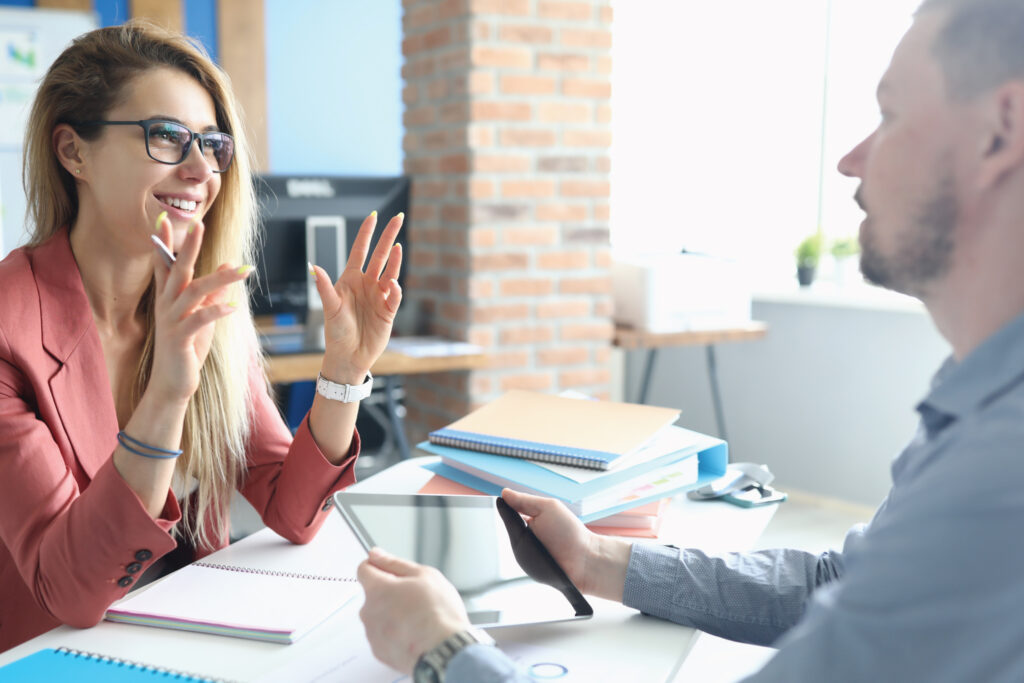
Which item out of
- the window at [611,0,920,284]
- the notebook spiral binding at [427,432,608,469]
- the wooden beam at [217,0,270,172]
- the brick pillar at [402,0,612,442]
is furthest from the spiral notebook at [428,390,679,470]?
the wooden beam at [217,0,270,172]

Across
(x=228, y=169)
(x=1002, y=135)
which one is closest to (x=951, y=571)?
(x=1002, y=135)

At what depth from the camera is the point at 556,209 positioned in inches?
122

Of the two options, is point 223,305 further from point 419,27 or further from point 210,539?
point 419,27

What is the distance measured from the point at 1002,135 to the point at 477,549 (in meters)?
0.67

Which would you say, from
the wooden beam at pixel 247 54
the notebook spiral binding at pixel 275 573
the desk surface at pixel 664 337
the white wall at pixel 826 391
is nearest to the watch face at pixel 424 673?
the notebook spiral binding at pixel 275 573

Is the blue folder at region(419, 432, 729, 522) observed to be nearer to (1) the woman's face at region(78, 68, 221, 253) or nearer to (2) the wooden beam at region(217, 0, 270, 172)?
(1) the woman's face at region(78, 68, 221, 253)

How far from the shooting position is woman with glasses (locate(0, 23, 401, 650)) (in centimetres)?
107

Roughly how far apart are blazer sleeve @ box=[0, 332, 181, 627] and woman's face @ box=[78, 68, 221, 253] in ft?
1.03

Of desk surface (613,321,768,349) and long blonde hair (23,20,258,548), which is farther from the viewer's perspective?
desk surface (613,321,768,349)

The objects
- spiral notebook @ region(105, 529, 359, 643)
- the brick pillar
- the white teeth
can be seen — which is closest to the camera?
spiral notebook @ region(105, 529, 359, 643)

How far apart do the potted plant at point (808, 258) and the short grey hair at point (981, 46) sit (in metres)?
3.12

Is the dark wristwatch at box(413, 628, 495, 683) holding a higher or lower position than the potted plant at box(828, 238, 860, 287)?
lower

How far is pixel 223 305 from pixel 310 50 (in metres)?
4.57

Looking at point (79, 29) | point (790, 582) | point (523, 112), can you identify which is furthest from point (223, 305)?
point (79, 29)
